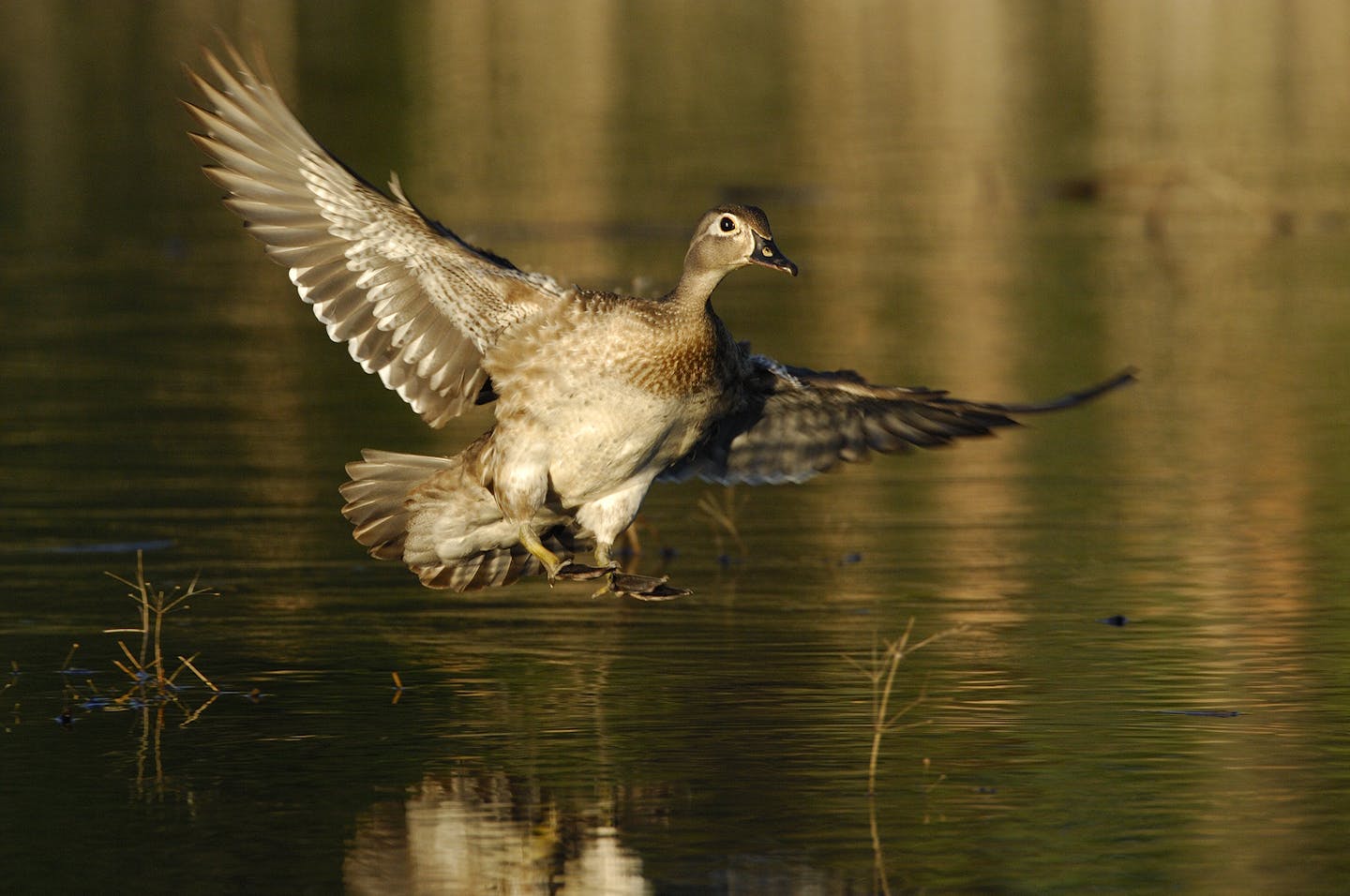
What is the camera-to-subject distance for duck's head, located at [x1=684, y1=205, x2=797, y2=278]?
9.49 meters

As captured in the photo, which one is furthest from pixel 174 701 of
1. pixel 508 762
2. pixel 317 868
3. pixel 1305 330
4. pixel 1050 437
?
pixel 1305 330

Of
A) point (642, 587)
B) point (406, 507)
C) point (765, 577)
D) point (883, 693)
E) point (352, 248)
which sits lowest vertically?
point (883, 693)

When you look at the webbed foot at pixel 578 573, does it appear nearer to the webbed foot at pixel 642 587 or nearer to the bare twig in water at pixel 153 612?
the webbed foot at pixel 642 587

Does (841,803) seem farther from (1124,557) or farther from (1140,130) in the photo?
(1140,130)

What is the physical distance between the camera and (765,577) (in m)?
11.3

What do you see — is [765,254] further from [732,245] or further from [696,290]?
[696,290]

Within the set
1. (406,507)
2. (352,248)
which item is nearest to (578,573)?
(406,507)

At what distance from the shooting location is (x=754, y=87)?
140 feet

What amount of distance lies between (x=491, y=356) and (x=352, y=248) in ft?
2.10

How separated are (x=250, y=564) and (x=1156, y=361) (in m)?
7.71

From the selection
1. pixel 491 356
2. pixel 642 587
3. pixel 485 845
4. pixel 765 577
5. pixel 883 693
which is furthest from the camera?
pixel 765 577

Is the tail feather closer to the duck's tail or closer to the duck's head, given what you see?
the duck's tail

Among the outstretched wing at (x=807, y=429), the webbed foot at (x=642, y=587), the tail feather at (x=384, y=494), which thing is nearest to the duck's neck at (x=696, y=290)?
the outstretched wing at (x=807, y=429)

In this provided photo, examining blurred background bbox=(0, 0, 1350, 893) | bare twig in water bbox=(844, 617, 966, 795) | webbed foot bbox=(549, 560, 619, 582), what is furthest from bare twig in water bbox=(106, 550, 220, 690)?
bare twig in water bbox=(844, 617, 966, 795)
